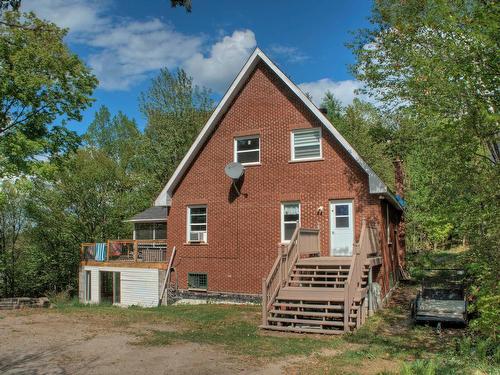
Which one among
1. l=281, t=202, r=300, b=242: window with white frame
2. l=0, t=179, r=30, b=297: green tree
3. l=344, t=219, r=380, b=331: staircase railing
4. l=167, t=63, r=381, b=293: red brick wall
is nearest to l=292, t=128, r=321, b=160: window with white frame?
l=167, t=63, r=381, b=293: red brick wall

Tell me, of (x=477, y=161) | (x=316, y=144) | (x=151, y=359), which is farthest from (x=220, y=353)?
(x=316, y=144)

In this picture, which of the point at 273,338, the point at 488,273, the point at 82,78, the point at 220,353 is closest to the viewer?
the point at 488,273

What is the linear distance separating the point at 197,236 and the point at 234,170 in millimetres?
3649

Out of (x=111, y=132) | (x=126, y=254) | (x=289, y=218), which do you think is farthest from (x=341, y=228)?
(x=111, y=132)

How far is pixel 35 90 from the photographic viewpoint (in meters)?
22.2

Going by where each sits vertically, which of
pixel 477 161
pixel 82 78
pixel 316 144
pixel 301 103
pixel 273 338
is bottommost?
pixel 273 338

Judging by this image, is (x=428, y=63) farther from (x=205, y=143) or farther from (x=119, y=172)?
(x=119, y=172)

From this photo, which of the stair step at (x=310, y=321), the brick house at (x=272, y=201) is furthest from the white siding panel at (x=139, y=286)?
the stair step at (x=310, y=321)

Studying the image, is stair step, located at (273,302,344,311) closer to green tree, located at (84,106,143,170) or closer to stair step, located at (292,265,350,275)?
stair step, located at (292,265,350,275)

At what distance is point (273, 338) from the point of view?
40.6 feet

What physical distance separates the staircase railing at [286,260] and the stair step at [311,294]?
0.27m

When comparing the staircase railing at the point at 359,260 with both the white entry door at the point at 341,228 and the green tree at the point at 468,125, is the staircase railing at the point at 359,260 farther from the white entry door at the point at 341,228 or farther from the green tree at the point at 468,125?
the green tree at the point at 468,125

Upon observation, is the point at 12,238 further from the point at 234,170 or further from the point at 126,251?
the point at 234,170

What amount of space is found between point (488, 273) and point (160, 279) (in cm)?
1559
